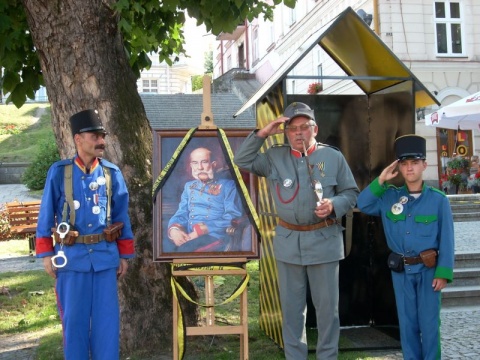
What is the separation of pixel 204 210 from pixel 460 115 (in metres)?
7.48

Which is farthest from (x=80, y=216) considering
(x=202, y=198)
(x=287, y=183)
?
(x=287, y=183)

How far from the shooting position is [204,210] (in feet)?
16.7

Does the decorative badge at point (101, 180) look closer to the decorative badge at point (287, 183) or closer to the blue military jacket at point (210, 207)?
the blue military jacket at point (210, 207)

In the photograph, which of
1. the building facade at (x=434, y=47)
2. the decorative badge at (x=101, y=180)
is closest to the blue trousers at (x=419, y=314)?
the decorative badge at (x=101, y=180)

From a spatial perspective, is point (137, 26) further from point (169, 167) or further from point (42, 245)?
point (42, 245)

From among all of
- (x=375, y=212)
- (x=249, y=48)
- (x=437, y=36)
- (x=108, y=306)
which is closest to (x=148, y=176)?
(x=108, y=306)

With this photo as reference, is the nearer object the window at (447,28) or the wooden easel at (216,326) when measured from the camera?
the wooden easel at (216,326)

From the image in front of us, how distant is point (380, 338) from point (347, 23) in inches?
118

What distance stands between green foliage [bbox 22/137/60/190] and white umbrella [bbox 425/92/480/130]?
14.6m

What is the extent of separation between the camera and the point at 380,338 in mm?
6332

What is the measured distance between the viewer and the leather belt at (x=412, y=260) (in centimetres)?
462

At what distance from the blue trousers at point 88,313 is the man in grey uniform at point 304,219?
1259 millimetres

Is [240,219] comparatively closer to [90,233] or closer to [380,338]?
[90,233]

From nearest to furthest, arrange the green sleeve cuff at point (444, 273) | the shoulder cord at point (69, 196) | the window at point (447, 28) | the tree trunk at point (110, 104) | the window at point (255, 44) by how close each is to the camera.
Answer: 1. the green sleeve cuff at point (444, 273)
2. the shoulder cord at point (69, 196)
3. the tree trunk at point (110, 104)
4. the window at point (447, 28)
5. the window at point (255, 44)
